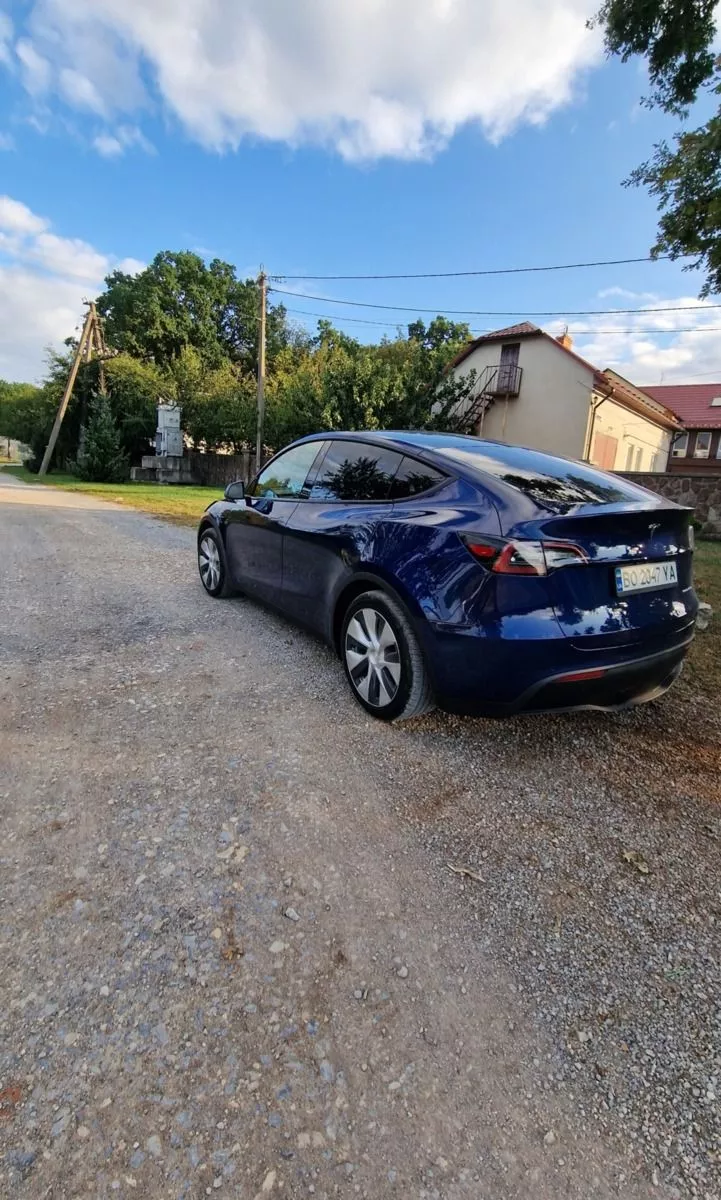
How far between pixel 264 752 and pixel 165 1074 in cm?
140

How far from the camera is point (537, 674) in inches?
91.7

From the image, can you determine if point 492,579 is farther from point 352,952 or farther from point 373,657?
point 352,952

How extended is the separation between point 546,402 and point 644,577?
21.7 meters

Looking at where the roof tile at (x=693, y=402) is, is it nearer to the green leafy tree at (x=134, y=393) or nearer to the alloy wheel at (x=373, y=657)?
the green leafy tree at (x=134, y=393)

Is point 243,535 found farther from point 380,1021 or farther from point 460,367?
point 460,367

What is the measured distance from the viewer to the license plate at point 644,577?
243 cm

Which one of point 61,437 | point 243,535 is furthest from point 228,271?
point 243,535

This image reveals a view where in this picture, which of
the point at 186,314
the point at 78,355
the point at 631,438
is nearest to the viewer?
the point at 631,438

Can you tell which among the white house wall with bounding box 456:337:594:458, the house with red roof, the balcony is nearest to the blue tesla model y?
the white house wall with bounding box 456:337:594:458

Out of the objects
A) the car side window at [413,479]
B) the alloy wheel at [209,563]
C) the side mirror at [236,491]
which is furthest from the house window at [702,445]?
the car side window at [413,479]

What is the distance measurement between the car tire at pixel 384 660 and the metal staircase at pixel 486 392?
2067cm

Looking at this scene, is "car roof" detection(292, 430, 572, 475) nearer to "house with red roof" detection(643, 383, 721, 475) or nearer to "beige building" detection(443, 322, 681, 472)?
"beige building" detection(443, 322, 681, 472)

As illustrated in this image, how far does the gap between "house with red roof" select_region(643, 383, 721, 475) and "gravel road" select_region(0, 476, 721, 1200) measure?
30782mm

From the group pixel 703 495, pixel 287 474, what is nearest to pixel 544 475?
pixel 287 474
